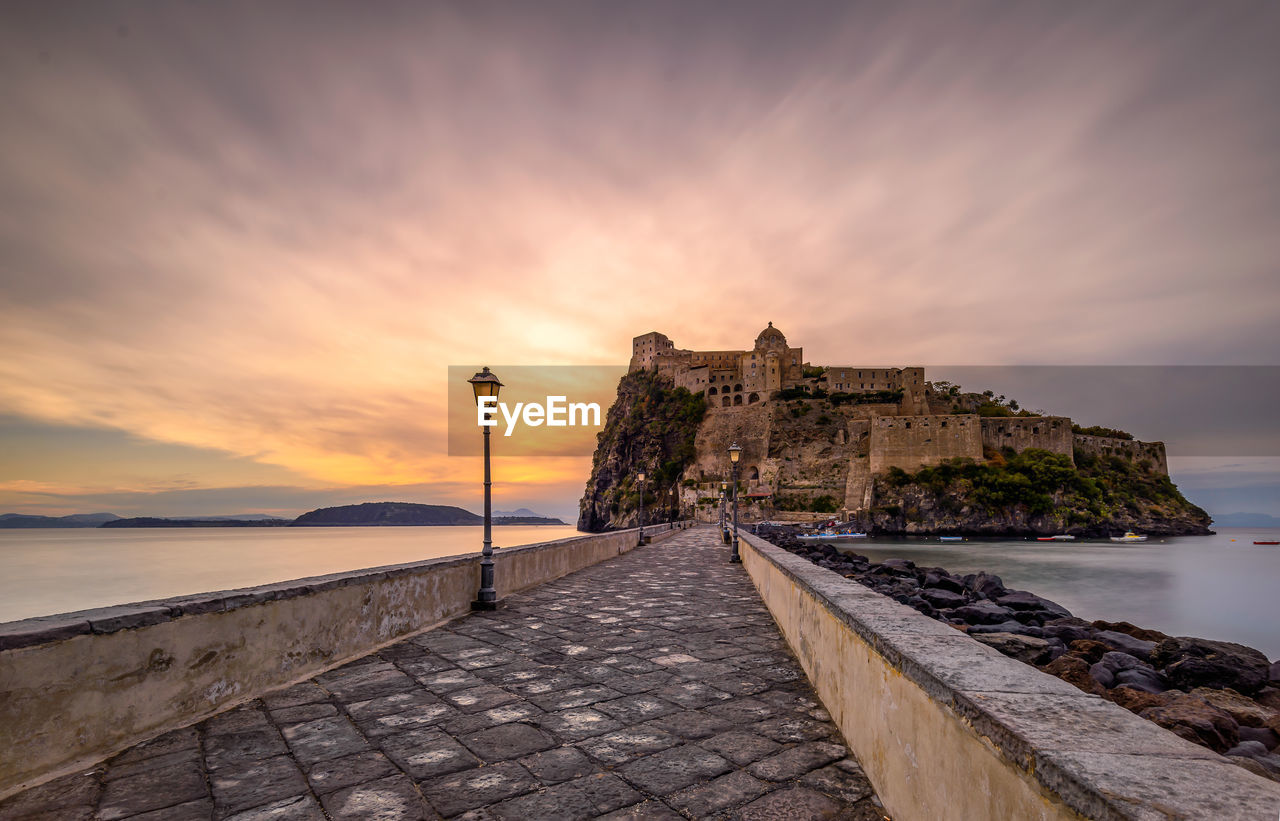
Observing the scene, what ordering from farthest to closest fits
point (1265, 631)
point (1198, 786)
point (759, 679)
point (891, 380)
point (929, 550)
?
point (891, 380)
point (929, 550)
point (1265, 631)
point (759, 679)
point (1198, 786)

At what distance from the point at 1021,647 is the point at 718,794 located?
5505 mm

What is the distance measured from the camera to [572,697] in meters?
3.85

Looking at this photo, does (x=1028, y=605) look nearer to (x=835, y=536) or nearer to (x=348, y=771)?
(x=348, y=771)

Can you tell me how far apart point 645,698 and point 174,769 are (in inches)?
95.1

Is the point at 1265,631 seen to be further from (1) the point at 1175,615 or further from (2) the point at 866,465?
(2) the point at 866,465

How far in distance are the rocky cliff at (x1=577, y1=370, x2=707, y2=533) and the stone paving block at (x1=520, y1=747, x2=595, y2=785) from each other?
205 ft

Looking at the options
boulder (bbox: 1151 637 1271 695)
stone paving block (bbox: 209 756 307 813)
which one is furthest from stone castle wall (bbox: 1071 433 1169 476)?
stone paving block (bbox: 209 756 307 813)

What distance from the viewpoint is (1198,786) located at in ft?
3.70

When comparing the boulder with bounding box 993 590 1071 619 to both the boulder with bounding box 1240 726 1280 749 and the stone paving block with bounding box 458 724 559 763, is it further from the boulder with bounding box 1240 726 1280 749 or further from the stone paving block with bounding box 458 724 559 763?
the stone paving block with bounding box 458 724 559 763

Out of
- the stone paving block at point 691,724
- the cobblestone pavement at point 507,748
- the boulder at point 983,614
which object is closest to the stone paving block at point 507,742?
the cobblestone pavement at point 507,748

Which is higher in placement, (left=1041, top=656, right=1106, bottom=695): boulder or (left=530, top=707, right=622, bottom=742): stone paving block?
(left=530, top=707, right=622, bottom=742): stone paving block

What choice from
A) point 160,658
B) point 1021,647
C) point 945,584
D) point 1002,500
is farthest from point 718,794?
point 1002,500

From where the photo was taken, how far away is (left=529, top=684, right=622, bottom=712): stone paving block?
3.70 m

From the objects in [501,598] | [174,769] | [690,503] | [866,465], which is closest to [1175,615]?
[501,598]
